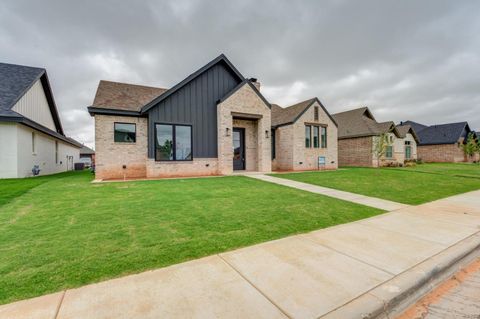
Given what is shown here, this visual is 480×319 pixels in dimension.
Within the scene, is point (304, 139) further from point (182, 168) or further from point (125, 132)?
point (125, 132)

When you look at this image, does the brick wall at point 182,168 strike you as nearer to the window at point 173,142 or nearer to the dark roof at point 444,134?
the window at point 173,142

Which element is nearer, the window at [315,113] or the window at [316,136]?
the window at [315,113]

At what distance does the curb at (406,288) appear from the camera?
1.92m

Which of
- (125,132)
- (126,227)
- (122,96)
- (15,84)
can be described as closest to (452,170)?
(126,227)

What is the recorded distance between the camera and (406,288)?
2.30 meters

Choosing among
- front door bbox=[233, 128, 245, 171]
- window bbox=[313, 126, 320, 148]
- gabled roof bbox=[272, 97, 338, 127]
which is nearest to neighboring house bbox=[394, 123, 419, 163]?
window bbox=[313, 126, 320, 148]

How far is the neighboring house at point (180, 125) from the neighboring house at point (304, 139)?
304cm

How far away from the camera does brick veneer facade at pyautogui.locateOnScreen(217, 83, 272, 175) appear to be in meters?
13.1

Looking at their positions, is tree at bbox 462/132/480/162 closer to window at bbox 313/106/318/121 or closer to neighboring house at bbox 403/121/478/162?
neighboring house at bbox 403/121/478/162

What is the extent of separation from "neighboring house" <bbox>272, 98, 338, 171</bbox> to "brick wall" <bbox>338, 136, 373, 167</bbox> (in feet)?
19.8

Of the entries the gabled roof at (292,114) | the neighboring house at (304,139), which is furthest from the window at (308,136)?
the gabled roof at (292,114)

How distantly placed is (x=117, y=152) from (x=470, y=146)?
163 ft

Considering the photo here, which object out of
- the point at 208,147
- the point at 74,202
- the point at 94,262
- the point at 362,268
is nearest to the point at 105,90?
the point at 208,147

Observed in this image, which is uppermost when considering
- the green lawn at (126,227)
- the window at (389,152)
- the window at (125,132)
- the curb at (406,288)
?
the window at (125,132)
